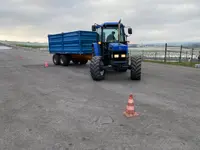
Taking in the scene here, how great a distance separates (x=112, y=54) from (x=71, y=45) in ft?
17.2

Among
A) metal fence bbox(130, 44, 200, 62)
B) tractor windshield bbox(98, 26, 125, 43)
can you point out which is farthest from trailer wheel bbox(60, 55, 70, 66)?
→ metal fence bbox(130, 44, 200, 62)

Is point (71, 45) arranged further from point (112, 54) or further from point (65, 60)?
point (112, 54)

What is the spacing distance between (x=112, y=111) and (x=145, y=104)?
1119 millimetres

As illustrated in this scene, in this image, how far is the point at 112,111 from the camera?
4812 millimetres

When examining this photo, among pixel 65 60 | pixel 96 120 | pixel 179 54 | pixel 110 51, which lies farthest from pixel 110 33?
pixel 179 54

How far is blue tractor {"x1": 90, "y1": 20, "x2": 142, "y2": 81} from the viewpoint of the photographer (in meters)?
8.59

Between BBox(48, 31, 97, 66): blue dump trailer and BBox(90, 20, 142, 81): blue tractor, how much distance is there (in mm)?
2669

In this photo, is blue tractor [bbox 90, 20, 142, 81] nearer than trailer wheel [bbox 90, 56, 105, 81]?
No

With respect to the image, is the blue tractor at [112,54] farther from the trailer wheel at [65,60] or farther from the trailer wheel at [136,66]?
the trailer wheel at [65,60]

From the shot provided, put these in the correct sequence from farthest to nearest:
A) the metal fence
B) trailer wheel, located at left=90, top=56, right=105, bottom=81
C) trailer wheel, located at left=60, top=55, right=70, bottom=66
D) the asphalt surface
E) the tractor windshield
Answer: the metal fence < trailer wheel, located at left=60, top=55, right=70, bottom=66 < the tractor windshield < trailer wheel, located at left=90, top=56, right=105, bottom=81 < the asphalt surface

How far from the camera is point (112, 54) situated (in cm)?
902

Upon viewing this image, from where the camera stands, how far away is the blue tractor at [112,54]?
859 centimetres

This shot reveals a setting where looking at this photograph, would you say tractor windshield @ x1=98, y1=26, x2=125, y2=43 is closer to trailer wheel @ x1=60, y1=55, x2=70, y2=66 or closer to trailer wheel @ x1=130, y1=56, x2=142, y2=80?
trailer wheel @ x1=130, y1=56, x2=142, y2=80

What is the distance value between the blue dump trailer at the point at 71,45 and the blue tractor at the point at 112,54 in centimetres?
267
